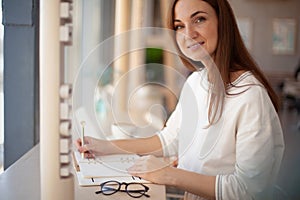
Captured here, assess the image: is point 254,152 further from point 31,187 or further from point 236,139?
point 31,187

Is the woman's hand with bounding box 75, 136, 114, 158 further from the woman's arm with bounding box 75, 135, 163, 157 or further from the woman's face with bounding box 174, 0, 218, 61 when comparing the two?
the woman's face with bounding box 174, 0, 218, 61

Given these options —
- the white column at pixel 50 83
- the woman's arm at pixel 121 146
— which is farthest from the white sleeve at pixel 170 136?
the white column at pixel 50 83

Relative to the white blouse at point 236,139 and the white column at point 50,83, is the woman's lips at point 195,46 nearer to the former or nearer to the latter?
the white blouse at point 236,139

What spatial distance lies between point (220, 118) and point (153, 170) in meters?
0.11

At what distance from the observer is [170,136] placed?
0.65 meters

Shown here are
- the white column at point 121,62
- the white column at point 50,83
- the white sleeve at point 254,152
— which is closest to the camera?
the white column at point 50,83

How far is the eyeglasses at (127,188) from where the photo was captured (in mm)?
525

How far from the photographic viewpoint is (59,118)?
400mm

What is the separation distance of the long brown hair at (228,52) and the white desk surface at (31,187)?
123 mm

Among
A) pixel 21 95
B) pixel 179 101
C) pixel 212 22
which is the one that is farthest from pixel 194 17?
pixel 21 95

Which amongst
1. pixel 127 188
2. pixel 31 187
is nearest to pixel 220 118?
pixel 127 188

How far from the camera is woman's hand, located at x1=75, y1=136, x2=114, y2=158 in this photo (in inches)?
23.8

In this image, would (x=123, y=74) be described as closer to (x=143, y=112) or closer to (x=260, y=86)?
(x=143, y=112)

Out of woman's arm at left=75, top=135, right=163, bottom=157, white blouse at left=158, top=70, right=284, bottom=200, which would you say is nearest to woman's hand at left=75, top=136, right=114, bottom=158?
woman's arm at left=75, top=135, right=163, bottom=157
